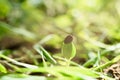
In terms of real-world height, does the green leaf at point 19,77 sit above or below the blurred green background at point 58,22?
below

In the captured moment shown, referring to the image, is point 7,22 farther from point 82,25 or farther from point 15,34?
point 82,25

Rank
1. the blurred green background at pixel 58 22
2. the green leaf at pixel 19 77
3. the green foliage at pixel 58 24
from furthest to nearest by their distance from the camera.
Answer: the blurred green background at pixel 58 22 → the green foliage at pixel 58 24 → the green leaf at pixel 19 77

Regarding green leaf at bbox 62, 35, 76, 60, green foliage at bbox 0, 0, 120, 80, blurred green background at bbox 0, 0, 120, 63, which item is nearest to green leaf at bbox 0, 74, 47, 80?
green leaf at bbox 62, 35, 76, 60

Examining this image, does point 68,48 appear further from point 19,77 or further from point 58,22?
point 58,22

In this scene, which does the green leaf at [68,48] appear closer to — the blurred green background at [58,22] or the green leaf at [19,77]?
the green leaf at [19,77]

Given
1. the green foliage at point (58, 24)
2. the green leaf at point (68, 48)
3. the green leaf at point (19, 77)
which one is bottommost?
the green leaf at point (19, 77)

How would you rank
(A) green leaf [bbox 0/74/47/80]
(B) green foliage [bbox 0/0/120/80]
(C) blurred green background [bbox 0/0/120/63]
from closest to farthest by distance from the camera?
(A) green leaf [bbox 0/74/47/80] < (B) green foliage [bbox 0/0/120/80] < (C) blurred green background [bbox 0/0/120/63]

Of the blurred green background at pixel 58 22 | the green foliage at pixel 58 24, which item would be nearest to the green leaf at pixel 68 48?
the green foliage at pixel 58 24

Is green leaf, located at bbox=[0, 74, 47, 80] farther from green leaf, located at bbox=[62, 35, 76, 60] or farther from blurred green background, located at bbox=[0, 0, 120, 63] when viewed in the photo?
blurred green background, located at bbox=[0, 0, 120, 63]
